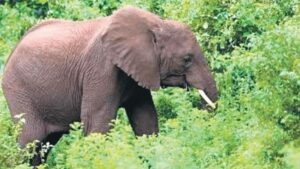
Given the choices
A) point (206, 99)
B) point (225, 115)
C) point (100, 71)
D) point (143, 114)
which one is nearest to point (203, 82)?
point (206, 99)

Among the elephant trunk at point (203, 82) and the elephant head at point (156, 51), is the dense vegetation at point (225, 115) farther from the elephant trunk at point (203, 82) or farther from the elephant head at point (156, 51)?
the elephant head at point (156, 51)

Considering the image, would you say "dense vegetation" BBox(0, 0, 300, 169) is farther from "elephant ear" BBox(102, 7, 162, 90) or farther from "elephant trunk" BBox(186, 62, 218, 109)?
"elephant ear" BBox(102, 7, 162, 90)

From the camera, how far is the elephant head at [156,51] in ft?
34.5

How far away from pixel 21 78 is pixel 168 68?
3.76 ft

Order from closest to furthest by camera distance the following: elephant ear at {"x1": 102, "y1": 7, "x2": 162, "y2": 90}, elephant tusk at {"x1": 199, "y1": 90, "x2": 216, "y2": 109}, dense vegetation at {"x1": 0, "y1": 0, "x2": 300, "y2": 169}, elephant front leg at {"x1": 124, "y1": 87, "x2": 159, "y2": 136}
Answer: dense vegetation at {"x1": 0, "y1": 0, "x2": 300, "y2": 169} → elephant ear at {"x1": 102, "y1": 7, "x2": 162, "y2": 90} → elephant tusk at {"x1": 199, "y1": 90, "x2": 216, "y2": 109} → elephant front leg at {"x1": 124, "y1": 87, "x2": 159, "y2": 136}

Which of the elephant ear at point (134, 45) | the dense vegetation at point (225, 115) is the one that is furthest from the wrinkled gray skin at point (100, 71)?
the dense vegetation at point (225, 115)

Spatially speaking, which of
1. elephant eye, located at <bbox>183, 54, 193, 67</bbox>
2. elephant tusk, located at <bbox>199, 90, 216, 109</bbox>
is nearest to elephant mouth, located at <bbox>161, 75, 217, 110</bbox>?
elephant tusk, located at <bbox>199, 90, 216, 109</bbox>

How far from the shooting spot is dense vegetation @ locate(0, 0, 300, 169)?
891cm

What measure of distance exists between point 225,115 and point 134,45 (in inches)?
35.2

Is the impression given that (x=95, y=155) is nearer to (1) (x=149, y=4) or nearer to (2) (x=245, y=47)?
(2) (x=245, y=47)

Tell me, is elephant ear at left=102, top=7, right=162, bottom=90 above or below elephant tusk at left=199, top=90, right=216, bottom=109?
above

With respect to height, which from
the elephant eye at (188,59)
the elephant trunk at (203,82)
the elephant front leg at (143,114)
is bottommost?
the elephant front leg at (143,114)

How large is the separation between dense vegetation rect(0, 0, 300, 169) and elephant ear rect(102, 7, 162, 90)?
0.39 m

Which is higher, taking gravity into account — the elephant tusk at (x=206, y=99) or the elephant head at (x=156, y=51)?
the elephant head at (x=156, y=51)
